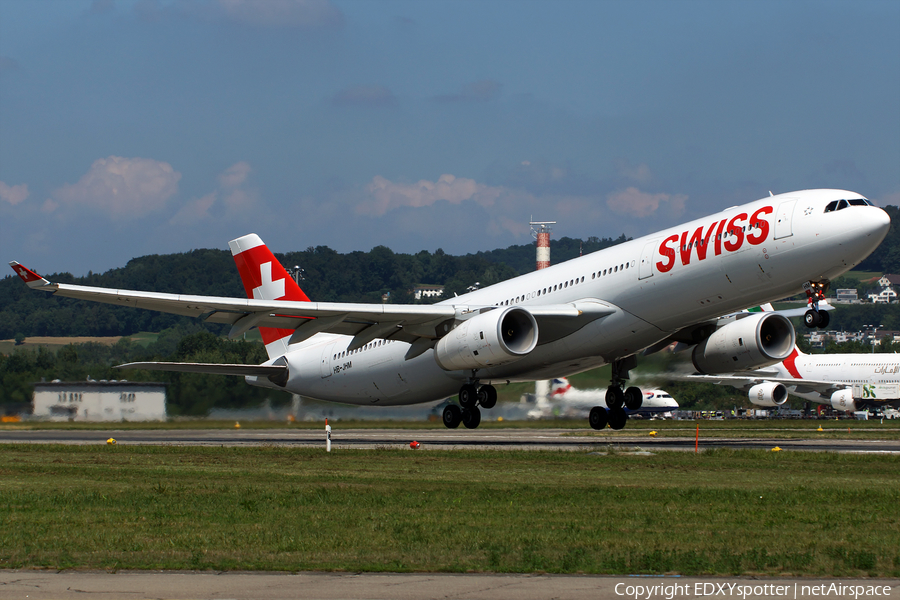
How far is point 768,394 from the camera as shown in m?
68.9

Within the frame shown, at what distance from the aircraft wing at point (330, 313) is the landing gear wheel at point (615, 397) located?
187 inches

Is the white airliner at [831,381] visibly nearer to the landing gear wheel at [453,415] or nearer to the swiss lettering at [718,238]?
the landing gear wheel at [453,415]

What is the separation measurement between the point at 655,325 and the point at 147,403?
26.0 m

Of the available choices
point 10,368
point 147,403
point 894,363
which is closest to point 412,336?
point 147,403

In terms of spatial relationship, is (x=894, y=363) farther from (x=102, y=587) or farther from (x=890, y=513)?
(x=102, y=587)

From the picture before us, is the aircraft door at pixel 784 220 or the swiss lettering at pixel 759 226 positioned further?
the swiss lettering at pixel 759 226

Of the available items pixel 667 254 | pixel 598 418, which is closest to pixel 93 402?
pixel 598 418

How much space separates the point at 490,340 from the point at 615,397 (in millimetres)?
7314

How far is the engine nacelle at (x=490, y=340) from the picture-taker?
28219mm

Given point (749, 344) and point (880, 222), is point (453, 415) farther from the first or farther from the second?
point (880, 222)

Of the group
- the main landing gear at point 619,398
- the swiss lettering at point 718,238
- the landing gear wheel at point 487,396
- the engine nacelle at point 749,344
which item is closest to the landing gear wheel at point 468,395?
the landing gear wheel at point 487,396

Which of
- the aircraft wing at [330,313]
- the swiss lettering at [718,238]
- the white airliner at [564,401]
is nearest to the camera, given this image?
the swiss lettering at [718,238]

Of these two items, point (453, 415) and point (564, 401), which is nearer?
point (453, 415)

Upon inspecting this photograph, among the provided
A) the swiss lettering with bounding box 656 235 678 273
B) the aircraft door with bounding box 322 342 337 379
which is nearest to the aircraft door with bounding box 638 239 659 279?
the swiss lettering with bounding box 656 235 678 273
